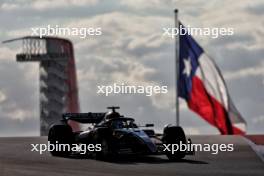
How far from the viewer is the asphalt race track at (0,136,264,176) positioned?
1886cm

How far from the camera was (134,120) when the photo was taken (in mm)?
25047

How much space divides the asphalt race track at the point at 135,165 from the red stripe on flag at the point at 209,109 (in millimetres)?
10050

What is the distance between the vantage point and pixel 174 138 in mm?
23406

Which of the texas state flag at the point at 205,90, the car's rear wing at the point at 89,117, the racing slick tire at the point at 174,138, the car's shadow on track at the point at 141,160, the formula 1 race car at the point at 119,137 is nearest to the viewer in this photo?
the car's shadow on track at the point at 141,160

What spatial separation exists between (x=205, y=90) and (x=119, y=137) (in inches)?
608

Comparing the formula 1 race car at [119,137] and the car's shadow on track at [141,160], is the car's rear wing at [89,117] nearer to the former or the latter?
the formula 1 race car at [119,137]

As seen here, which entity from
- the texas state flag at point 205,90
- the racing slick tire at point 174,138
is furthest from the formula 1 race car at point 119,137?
the texas state flag at point 205,90

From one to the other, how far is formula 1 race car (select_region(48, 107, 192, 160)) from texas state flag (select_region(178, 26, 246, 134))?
1287 centimetres

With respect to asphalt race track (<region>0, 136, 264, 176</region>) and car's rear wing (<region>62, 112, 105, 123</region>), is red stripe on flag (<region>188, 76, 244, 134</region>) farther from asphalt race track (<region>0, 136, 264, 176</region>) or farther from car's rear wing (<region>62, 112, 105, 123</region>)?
car's rear wing (<region>62, 112, 105, 123</region>)

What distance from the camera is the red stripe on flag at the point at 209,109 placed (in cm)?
3775

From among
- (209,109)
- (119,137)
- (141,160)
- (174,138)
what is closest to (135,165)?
(141,160)

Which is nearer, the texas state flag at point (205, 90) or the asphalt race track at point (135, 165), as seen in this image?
the asphalt race track at point (135, 165)

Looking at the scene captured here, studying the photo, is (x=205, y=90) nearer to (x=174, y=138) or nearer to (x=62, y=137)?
(x=62, y=137)

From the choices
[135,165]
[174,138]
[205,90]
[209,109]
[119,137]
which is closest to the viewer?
[135,165]
